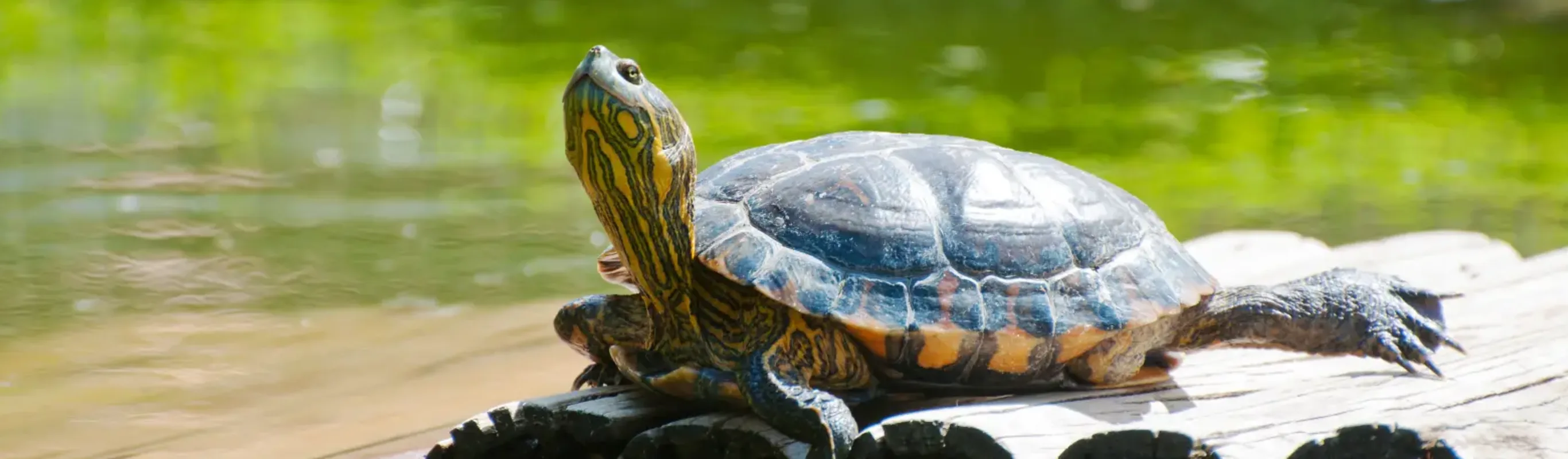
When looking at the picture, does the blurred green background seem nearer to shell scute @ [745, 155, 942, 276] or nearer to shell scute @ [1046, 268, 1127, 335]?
shell scute @ [745, 155, 942, 276]

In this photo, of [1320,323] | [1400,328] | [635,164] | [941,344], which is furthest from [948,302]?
[1400,328]

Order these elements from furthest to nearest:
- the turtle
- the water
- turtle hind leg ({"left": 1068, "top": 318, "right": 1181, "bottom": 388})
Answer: the water → turtle hind leg ({"left": 1068, "top": 318, "right": 1181, "bottom": 388}) → the turtle

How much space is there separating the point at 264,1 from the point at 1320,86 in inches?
339

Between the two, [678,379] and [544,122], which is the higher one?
[544,122]

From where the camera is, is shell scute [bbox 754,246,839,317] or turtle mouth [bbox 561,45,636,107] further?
shell scute [bbox 754,246,839,317]

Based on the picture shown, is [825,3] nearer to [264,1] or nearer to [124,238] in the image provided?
[264,1]

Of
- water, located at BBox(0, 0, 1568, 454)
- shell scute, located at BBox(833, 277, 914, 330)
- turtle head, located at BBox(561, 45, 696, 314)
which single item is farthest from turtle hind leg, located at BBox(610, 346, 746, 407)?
water, located at BBox(0, 0, 1568, 454)

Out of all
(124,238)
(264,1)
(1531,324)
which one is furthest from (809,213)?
(264,1)

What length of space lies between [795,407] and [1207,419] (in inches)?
32.0

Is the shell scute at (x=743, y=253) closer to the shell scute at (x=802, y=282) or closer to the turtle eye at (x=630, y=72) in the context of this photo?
the shell scute at (x=802, y=282)

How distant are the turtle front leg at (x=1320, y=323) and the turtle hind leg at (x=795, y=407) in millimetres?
927

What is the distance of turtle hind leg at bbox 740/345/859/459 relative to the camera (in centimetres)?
240

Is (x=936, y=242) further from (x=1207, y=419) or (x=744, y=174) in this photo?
(x=1207, y=419)

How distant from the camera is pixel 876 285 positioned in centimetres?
254
